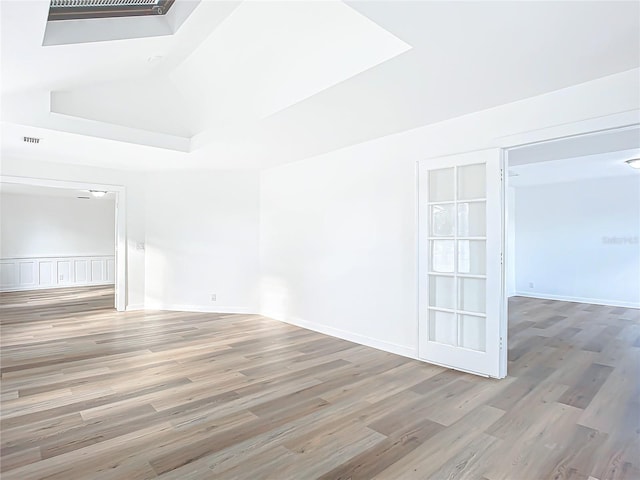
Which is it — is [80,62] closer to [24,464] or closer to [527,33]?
[24,464]

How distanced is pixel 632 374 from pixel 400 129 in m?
3.38

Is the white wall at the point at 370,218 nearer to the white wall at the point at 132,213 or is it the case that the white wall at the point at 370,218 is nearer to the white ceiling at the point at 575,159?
the white ceiling at the point at 575,159

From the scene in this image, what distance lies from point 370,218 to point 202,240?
11.5 feet

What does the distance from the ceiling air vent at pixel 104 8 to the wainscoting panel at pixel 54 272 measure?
28.4ft

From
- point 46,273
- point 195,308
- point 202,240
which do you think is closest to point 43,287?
point 46,273

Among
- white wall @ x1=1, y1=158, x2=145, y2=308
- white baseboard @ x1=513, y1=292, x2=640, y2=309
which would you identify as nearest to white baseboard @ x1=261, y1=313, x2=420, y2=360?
white wall @ x1=1, y1=158, x2=145, y2=308

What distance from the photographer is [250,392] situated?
124 inches

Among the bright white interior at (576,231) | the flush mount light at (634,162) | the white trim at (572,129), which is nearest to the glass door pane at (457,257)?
the white trim at (572,129)

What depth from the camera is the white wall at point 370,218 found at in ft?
10.4

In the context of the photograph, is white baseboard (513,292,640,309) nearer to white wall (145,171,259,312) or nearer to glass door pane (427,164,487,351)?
glass door pane (427,164,487,351)

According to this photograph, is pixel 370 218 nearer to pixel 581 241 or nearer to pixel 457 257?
pixel 457 257

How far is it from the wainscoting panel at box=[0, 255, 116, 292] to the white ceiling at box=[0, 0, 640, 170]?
5331 millimetres

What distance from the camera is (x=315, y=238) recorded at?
535cm

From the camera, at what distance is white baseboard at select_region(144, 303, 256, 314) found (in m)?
6.54
